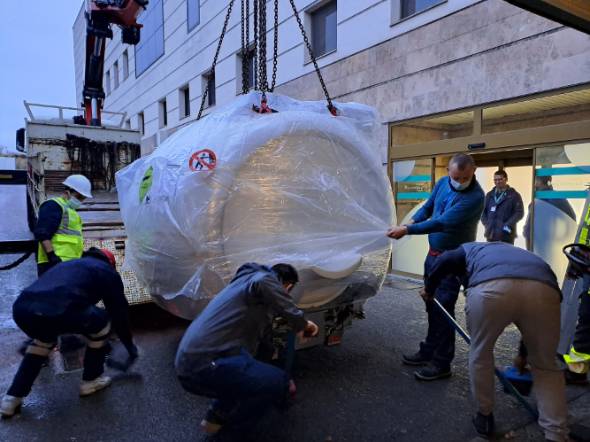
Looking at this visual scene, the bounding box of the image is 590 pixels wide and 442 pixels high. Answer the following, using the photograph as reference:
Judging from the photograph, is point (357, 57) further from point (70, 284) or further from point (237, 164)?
point (70, 284)

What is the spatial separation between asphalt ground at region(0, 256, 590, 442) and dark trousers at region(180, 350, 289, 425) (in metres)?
0.18

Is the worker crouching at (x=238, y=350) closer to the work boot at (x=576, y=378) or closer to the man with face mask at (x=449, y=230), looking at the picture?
the man with face mask at (x=449, y=230)

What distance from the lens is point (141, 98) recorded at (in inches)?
693

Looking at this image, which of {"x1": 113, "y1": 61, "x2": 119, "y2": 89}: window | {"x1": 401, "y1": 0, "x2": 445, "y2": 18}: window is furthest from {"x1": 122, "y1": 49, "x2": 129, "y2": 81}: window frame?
{"x1": 401, "y1": 0, "x2": 445, "y2": 18}: window

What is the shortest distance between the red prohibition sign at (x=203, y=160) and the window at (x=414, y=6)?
5.37m

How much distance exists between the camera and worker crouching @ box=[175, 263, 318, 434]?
2.37 metres

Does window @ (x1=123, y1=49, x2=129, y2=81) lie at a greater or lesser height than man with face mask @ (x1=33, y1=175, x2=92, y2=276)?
greater

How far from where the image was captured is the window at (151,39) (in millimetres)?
15753

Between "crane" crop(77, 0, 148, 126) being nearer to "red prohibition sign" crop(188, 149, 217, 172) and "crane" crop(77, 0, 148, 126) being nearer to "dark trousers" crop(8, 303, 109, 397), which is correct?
"dark trousers" crop(8, 303, 109, 397)

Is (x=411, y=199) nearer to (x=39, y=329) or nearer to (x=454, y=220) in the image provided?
(x=454, y=220)

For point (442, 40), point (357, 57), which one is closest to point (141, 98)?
point (357, 57)

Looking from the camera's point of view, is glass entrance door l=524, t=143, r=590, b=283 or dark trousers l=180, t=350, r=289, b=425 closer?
dark trousers l=180, t=350, r=289, b=425

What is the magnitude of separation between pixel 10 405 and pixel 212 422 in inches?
57.5

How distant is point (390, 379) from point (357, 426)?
795 millimetres
